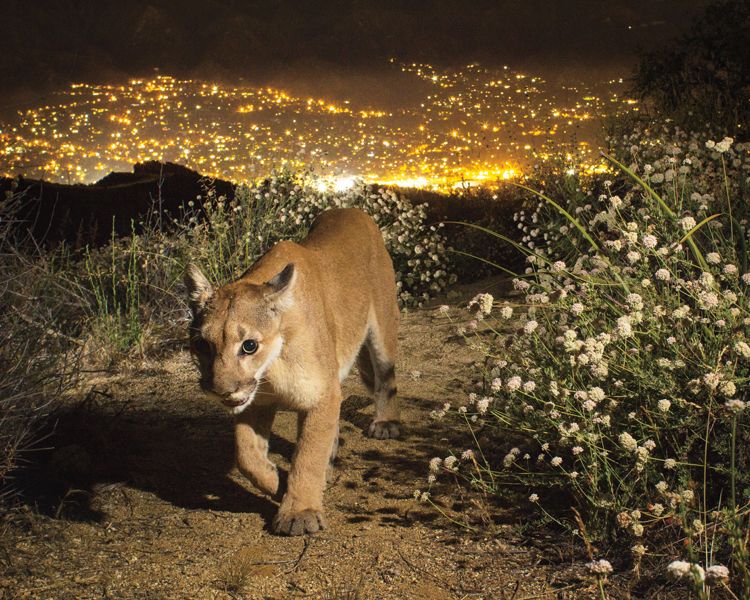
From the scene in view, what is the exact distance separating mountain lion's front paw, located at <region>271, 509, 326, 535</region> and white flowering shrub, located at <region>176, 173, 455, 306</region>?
190 inches

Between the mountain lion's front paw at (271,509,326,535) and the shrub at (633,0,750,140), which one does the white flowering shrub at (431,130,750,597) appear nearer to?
the mountain lion's front paw at (271,509,326,535)

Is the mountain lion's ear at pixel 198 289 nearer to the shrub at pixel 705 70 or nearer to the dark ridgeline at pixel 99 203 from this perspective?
the dark ridgeline at pixel 99 203

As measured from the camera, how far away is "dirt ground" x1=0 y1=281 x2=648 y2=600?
3.69 m

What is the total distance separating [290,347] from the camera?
4.30 meters

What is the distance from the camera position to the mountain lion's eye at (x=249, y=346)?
12.9 feet

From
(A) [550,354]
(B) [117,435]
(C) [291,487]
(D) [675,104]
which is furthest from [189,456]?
(D) [675,104]

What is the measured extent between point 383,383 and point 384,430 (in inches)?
13.0

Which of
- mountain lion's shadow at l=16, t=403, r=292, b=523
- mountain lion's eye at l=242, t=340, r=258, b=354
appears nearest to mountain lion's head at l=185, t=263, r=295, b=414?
mountain lion's eye at l=242, t=340, r=258, b=354

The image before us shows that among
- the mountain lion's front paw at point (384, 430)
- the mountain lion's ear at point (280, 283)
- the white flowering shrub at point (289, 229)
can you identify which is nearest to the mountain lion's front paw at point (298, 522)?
the mountain lion's ear at point (280, 283)

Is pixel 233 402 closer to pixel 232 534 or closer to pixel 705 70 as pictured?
pixel 232 534

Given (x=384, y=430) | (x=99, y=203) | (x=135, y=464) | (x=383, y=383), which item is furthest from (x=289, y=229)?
(x=135, y=464)

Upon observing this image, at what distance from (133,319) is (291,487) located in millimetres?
4115

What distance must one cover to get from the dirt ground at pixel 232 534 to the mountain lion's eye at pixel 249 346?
3.17ft

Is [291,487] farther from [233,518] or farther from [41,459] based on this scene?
[41,459]
